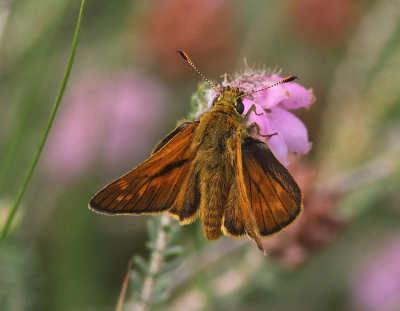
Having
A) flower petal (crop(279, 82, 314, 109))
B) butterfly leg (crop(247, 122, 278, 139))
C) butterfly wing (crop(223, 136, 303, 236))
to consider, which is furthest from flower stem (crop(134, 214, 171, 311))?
flower petal (crop(279, 82, 314, 109))

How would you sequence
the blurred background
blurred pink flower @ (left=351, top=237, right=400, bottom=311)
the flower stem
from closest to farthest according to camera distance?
the flower stem → the blurred background → blurred pink flower @ (left=351, top=237, right=400, bottom=311)

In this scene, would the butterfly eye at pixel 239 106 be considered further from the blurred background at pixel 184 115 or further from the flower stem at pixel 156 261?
the blurred background at pixel 184 115

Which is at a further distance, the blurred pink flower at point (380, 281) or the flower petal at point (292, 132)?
the blurred pink flower at point (380, 281)

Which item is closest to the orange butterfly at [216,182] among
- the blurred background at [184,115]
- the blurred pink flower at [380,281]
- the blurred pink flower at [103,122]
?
the blurred background at [184,115]

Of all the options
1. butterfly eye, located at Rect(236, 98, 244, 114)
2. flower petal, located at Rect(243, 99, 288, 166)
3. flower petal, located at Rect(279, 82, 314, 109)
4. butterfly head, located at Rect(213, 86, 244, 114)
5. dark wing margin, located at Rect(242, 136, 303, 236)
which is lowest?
dark wing margin, located at Rect(242, 136, 303, 236)

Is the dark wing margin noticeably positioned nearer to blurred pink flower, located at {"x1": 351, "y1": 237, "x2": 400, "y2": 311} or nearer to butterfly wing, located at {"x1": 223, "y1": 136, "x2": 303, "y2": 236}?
butterfly wing, located at {"x1": 223, "y1": 136, "x2": 303, "y2": 236}

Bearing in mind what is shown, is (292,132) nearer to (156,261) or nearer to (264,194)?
(264,194)

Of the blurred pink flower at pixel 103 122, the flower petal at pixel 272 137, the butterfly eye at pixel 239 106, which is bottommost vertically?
the flower petal at pixel 272 137

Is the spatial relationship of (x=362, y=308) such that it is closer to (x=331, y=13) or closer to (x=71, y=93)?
(x=331, y=13)
